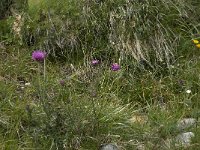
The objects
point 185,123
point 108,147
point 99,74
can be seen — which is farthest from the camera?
point 99,74

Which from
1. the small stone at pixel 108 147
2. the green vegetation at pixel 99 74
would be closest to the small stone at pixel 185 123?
the green vegetation at pixel 99 74

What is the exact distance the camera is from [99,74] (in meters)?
4.55

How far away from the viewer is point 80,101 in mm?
3932

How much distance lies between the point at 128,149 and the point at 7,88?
1.24 m

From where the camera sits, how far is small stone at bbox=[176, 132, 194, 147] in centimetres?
370

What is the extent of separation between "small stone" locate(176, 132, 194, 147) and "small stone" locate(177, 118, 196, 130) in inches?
4.6

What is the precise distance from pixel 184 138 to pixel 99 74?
113 centimetres

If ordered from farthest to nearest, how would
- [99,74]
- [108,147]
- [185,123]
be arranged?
1. [99,74]
2. [185,123]
3. [108,147]

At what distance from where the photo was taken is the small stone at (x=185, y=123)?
396 centimetres

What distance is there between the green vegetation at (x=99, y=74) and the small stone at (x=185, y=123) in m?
0.04

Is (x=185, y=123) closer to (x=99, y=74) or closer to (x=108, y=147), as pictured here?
(x=108, y=147)

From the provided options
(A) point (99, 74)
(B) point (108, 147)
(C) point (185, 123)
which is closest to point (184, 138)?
(C) point (185, 123)

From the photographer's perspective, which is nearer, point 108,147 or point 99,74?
point 108,147

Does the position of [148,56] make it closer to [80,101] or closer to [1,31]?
[80,101]
